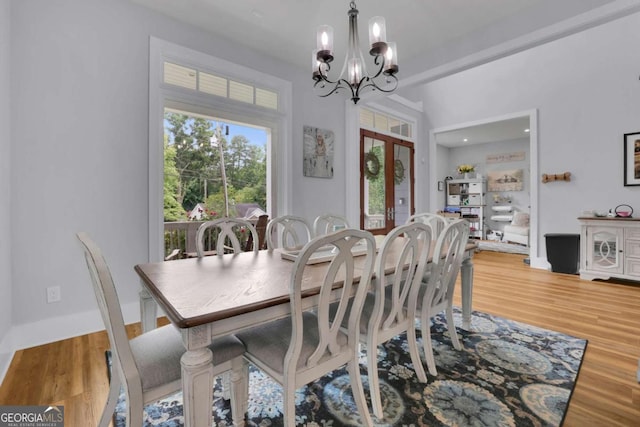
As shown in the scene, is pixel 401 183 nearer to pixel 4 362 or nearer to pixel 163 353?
pixel 163 353

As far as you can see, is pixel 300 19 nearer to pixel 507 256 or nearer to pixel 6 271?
pixel 6 271

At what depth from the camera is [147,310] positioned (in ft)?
5.42

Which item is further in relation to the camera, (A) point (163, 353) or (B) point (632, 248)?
(B) point (632, 248)

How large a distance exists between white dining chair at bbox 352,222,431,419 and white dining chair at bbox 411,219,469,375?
12 cm

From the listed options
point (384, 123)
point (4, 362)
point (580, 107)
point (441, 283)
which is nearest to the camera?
point (4, 362)

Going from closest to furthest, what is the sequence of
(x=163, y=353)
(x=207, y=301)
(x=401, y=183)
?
(x=207, y=301) → (x=163, y=353) → (x=401, y=183)

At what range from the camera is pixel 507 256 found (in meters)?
5.96

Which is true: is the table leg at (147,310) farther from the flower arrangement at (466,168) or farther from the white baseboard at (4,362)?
the flower arrangement at (466,168)

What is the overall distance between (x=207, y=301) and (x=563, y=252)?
5257 millimetres

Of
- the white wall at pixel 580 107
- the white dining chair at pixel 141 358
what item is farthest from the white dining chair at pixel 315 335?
the white wall at pixel 580 107

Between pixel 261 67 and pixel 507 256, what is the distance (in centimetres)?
576

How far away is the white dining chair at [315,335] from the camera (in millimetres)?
1131

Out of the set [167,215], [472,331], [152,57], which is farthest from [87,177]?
[472,331]

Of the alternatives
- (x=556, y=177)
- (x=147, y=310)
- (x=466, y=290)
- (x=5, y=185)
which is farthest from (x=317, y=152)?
→ (x=556, y=177)
